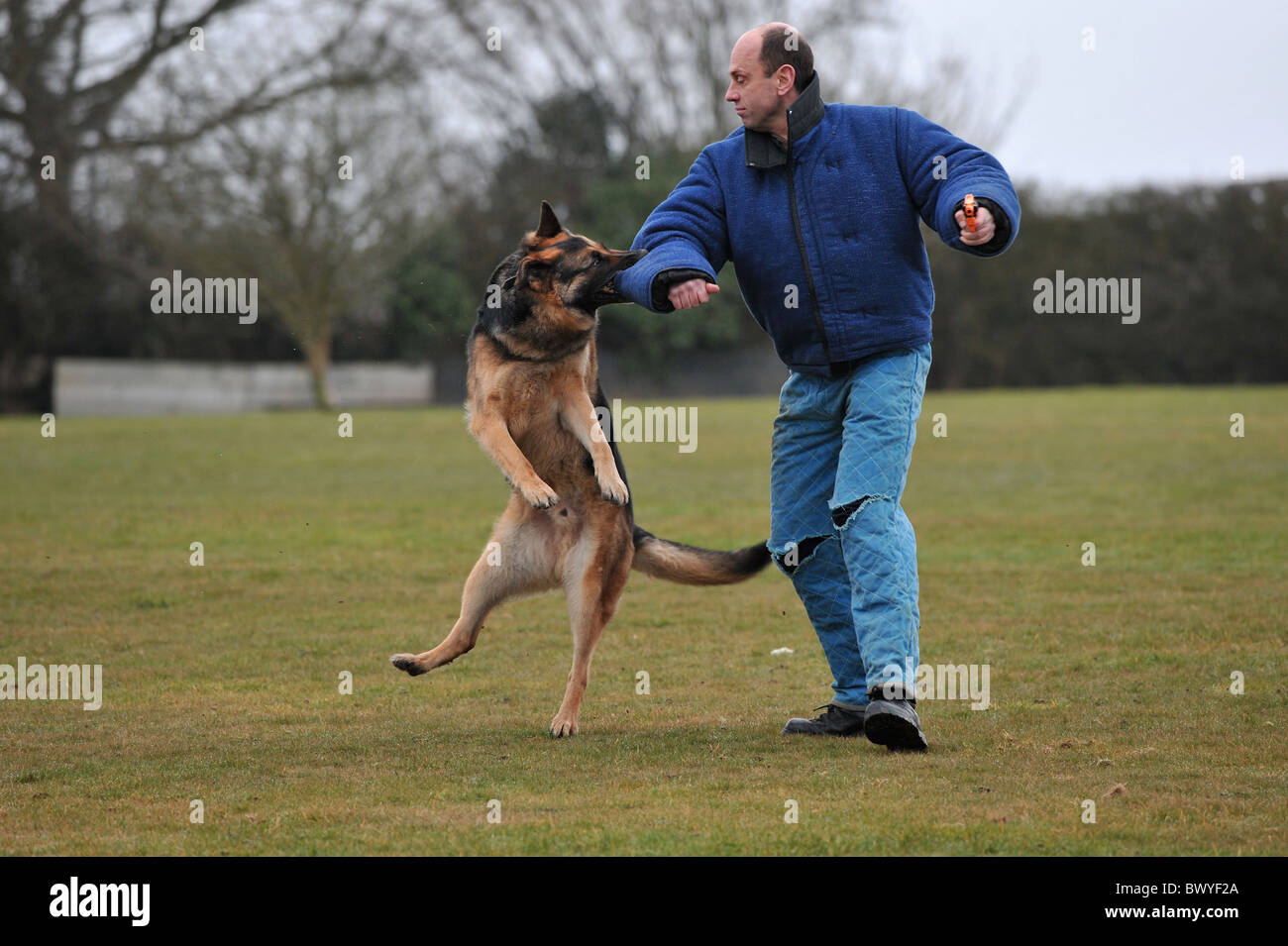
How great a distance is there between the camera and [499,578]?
18.1ft

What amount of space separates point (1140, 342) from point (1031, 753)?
3165cm

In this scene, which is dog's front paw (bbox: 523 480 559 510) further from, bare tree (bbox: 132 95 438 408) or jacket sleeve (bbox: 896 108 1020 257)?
bare tree (bbox: 132 95 438 408)

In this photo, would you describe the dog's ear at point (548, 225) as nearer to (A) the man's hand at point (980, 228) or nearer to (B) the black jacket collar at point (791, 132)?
(B) the black jacket collar at point (791, 132)

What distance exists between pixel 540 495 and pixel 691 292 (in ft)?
3.36

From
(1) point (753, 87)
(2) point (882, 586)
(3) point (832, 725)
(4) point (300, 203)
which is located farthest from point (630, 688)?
(4) point (300, 203)

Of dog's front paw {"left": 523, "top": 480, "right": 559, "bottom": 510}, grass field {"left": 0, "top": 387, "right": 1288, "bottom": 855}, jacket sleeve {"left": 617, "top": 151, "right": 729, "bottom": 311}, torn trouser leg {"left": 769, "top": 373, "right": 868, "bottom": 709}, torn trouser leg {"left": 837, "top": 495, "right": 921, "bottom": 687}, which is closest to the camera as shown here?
grass field {"left": 0, "top": 387, "right": 1288, "bottom": 855}

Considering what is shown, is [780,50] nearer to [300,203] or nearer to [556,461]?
[556,461]

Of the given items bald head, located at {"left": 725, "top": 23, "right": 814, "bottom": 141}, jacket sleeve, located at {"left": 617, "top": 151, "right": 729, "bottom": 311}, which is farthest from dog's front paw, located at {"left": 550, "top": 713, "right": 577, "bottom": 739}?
bald head, located at {"left": 725, "top": 23, "right": 814, "bottom": 141}

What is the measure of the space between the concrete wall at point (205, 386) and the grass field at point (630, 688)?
2050 cm

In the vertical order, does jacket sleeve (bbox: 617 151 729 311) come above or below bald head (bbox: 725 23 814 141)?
below

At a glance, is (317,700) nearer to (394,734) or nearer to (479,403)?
(394,734)

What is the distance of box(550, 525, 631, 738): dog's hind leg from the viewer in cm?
528

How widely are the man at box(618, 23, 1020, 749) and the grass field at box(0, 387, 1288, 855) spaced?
50cm
